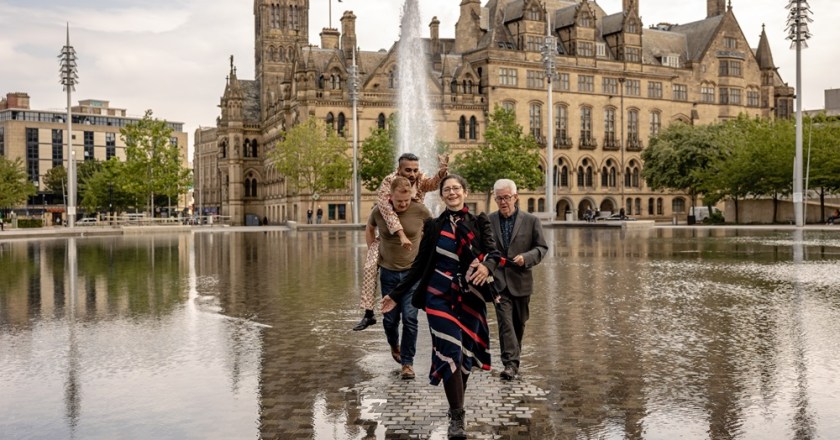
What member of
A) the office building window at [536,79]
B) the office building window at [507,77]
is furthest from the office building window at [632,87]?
the office building window at [507,77]

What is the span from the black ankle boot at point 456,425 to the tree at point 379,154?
61108 millimetres

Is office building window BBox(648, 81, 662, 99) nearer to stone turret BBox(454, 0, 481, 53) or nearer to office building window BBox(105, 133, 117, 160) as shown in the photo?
stone turret BBox(454, 0, 481, 53)

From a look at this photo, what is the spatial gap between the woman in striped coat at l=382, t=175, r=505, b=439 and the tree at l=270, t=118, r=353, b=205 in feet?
211

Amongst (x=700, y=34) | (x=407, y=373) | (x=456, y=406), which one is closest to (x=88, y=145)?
(x=700, y=34)

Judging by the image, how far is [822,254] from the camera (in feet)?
93.4

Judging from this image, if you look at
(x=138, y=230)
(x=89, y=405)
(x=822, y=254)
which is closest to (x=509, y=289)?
(x=89, y=405)

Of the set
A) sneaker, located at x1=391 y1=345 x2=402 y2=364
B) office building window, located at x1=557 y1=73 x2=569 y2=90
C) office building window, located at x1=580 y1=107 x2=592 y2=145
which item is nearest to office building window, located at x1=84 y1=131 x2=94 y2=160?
office building window, located at x1=557 y1=73 x2=569 y2=90

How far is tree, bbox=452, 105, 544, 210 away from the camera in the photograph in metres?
68.6

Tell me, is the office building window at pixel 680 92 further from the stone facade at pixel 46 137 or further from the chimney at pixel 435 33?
the stone facade at pixel 46 137

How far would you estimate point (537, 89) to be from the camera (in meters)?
84.1

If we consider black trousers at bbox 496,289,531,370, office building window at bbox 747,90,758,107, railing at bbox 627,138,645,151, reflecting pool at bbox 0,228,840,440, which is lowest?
reflecting pool at bbox 0,228,840,440

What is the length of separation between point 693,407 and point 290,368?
4349mm

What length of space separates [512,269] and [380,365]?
202cm

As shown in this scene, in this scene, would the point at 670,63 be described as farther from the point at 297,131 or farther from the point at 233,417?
the point at 233,417
